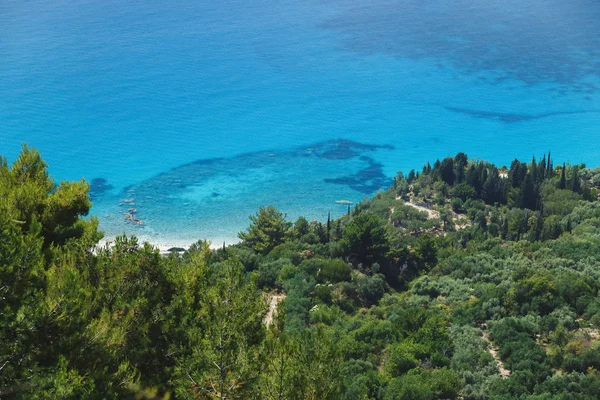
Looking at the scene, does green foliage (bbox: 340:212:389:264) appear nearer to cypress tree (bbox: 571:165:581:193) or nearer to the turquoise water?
the turquoise water

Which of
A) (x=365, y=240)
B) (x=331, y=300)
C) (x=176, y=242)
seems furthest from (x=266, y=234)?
(x=331, y=300)

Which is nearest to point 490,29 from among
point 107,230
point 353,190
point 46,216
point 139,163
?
point 353,190

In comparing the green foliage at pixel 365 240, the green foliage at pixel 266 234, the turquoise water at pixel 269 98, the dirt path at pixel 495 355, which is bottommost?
the dirt path at pixel 495 355

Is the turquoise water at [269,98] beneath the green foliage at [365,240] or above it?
above

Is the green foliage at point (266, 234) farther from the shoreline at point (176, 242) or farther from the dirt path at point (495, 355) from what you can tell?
the dirt path at point (495, 355)

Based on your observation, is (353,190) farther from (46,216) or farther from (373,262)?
(46,216)

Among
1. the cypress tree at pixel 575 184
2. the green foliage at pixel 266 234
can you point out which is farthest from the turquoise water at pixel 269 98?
the cypress tree at pixel 575 184

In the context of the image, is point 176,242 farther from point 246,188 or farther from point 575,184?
point 575,184
